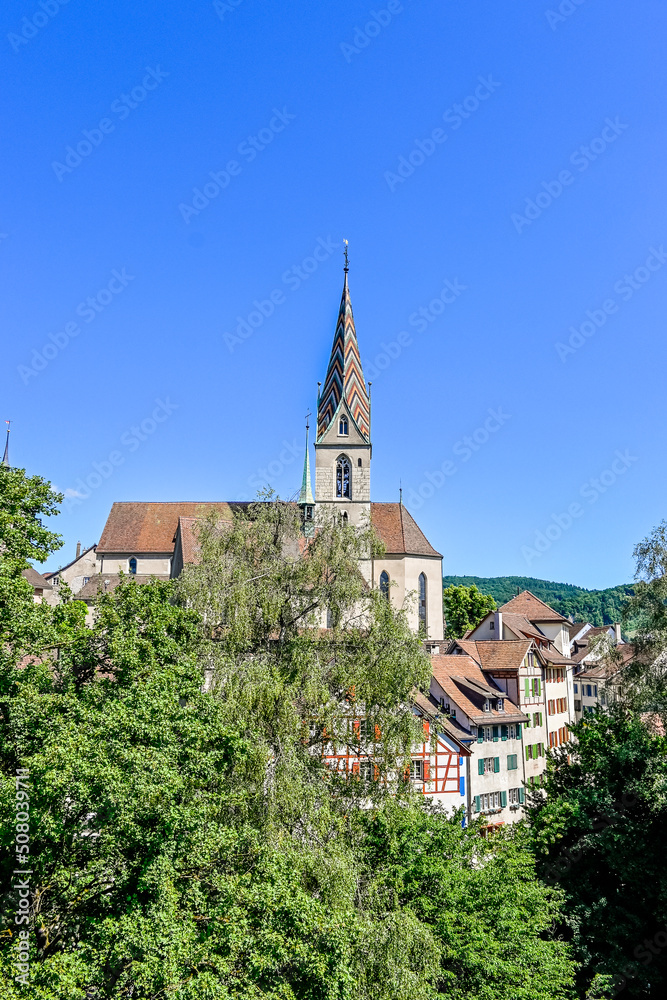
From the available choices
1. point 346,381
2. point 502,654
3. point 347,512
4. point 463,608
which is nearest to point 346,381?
point 346,381

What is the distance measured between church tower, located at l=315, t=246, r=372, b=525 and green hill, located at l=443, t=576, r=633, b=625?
9157 cm

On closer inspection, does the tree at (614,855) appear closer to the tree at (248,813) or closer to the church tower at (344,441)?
the tree at (248,813)

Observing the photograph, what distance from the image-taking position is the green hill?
160m

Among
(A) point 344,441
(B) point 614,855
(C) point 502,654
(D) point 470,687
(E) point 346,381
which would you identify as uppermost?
(E) point 346,381

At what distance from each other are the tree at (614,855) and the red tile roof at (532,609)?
3813cm

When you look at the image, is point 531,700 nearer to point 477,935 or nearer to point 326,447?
point 326,447

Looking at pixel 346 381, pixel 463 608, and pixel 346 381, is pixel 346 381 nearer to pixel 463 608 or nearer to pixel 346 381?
pixel 346 381

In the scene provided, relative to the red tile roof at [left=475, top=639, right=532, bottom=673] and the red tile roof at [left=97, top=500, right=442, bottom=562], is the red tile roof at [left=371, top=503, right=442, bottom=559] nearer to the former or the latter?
the red tile roof at [left=97, top=500, right=442, bottom=562]

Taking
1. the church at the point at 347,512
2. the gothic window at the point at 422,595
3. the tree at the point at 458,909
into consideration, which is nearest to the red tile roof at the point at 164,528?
the church at the point at 347,512

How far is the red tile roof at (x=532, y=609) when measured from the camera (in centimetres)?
6256

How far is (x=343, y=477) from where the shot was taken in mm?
57812

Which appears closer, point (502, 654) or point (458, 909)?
point (458, 909)

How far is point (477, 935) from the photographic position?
16.5 metres

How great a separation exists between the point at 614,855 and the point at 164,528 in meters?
43.2
